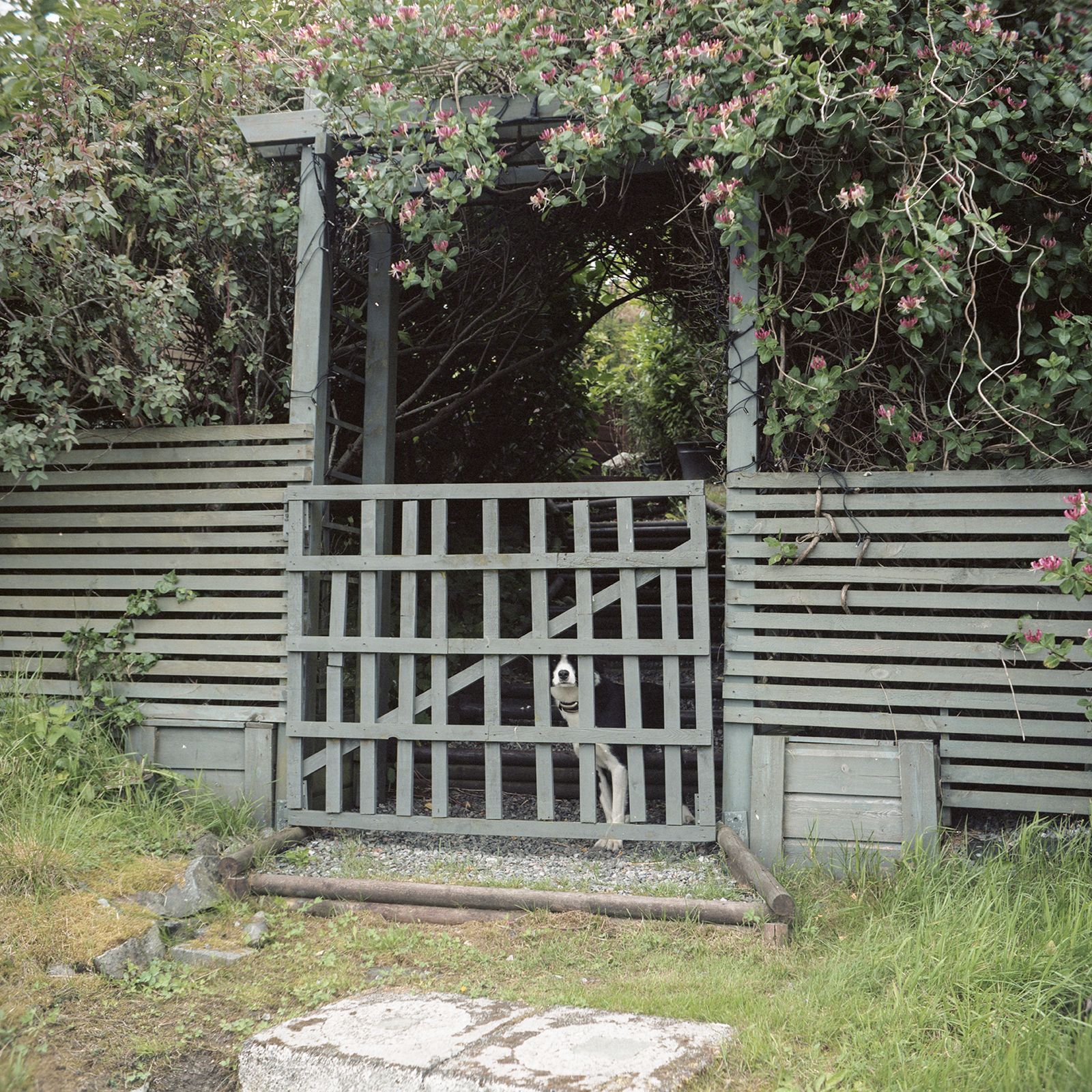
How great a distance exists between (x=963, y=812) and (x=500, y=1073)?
255cm

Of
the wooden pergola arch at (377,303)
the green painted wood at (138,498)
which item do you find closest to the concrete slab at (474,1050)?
the wooden pergola arch at (377,303)

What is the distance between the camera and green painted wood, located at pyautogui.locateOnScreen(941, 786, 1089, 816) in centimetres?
383

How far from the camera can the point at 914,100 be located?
366 centimetres

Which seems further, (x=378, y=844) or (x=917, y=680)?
(x=378, y=844)

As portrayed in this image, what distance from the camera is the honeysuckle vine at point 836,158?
3.64 meters

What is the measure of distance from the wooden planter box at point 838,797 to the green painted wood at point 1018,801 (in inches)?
4.5

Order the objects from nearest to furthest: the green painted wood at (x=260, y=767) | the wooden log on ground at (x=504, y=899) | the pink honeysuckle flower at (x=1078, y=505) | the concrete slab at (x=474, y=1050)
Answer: the concrete slab at (x=474, y=1050) → the pink honeysuckle flower at (x=1078, y=505) → the wooden log on ground at (x=504, y=899) → the green painted wood at (x=260, y=767)

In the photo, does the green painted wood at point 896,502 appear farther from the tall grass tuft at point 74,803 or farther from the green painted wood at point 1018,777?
the tall grass tuft at point 74,803

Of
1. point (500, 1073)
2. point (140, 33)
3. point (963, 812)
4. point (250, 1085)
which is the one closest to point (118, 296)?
point (140, 33)

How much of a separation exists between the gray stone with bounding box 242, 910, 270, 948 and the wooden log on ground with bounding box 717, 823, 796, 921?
71.7 inches

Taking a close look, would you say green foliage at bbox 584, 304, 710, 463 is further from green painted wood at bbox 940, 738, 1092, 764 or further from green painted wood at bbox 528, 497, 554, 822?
green painted wood at bbox 940, 738, 1092, 764

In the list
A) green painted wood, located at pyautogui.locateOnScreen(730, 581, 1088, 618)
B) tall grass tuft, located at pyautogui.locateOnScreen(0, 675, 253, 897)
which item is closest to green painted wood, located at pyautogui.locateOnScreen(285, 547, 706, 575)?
green painted wood, located at pyautogui.locateOnScreen(730, 581, 1088, 618)

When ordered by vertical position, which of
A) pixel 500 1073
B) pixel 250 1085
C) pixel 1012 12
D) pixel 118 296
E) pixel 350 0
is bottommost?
pixel 250 1085

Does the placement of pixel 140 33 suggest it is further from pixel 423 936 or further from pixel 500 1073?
pixel 500 1073
